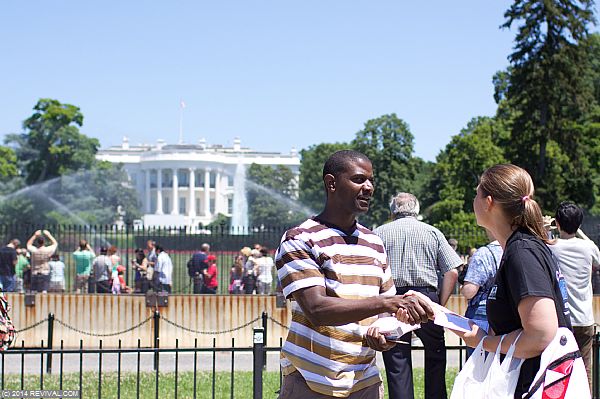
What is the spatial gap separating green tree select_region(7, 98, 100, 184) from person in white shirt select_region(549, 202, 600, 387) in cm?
7719

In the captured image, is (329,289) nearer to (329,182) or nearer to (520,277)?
(329,182)

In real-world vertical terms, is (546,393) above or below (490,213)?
below

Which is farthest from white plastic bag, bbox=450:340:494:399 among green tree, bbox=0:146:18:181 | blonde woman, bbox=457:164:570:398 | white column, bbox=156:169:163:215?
white column, bbox=156:169:163:215

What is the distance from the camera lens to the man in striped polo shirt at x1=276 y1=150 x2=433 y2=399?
14.1 ft

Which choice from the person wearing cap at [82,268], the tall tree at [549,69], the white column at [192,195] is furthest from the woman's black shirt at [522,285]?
the white column at [192,195]

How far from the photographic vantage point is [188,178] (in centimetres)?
13938

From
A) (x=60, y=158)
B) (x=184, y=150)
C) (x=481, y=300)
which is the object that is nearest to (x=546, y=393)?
(x=481, y=300)

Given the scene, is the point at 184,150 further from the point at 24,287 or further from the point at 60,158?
the point at 24,287

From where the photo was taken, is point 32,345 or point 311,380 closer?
point 311,380

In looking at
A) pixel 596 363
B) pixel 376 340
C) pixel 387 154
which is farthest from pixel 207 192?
pixel 376 340

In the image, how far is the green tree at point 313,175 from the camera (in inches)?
4028

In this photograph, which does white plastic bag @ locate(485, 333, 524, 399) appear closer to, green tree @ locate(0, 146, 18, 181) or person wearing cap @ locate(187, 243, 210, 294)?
person wearing cap @ locate(187, 243, 210, 294)

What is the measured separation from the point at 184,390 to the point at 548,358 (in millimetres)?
7411

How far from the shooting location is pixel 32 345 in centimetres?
1516
